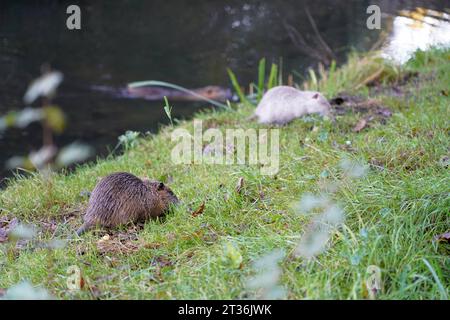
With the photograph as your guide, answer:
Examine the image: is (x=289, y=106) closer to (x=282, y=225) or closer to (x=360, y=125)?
(x=360, y=125)

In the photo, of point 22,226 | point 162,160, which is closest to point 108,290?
point 22,226

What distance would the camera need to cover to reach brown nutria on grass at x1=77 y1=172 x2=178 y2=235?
2799 millimetres

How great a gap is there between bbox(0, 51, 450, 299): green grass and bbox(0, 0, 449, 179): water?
2581mm

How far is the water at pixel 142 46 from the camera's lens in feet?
22.8

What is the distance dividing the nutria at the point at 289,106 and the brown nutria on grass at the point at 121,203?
6.46ft

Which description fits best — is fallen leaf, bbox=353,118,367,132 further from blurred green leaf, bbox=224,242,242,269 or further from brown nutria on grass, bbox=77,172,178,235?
blurred green leaf, bbox=224,242,242,269

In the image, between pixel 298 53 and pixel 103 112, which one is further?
pixel 298 53

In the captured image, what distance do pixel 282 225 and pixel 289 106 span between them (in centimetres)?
233

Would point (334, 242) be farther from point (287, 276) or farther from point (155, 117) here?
point (155, 117)

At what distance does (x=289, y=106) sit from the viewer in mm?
4652

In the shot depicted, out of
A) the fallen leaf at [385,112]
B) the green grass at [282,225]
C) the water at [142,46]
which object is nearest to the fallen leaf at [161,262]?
the green grass at [282,225]

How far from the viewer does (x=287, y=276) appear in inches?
79.0
